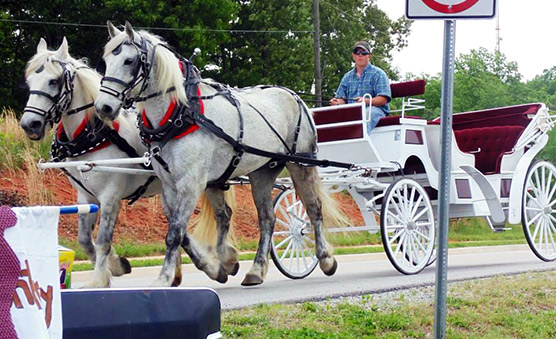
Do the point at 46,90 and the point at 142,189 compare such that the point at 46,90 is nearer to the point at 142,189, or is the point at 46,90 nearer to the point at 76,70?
the point at 76,70

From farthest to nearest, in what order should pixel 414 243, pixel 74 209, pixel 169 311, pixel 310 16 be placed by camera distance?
pixel 310 16 → pixel 414 243 → pixel 169 311 → pixel 74 209

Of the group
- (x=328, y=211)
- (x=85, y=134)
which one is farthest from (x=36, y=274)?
(x=328, y=211)

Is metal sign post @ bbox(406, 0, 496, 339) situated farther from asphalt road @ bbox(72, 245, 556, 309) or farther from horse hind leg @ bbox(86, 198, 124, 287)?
horse hind leg @ bbox(86, 198, 124, 287)

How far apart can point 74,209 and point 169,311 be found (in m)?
0.80

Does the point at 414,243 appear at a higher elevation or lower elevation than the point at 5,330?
lower

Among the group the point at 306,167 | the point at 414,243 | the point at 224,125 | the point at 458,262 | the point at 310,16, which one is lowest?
the point at 458,262

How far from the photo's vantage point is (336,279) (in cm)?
1076

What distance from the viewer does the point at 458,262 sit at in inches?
544

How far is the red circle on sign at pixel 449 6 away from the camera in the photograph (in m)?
5.46

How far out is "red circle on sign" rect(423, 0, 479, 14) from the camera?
5.46m

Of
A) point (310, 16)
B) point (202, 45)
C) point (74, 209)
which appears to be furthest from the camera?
point (310, 16)

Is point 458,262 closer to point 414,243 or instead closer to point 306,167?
point 414,243

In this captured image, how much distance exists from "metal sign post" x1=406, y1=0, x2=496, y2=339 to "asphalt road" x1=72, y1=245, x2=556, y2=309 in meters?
2.71

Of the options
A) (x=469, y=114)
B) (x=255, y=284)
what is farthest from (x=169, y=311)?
(x=469, y=114)
